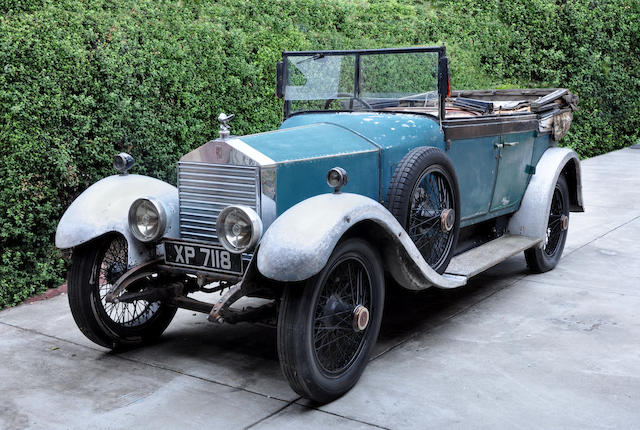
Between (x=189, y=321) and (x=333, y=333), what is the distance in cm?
162

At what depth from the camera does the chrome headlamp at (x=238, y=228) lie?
3.69 meters

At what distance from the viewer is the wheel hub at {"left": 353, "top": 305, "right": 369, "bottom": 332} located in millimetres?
3809

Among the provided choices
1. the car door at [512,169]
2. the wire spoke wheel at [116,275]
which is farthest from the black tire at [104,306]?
the car door at [512,169]

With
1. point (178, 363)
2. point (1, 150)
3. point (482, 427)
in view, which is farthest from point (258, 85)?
point (482, 427)

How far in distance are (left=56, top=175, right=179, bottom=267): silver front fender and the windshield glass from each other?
1.40m

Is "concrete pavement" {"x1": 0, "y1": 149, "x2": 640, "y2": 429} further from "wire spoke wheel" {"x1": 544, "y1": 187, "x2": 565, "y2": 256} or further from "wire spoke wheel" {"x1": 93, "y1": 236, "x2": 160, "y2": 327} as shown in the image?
"wire spoke wheel" {"x1": 544, "y1": 187, "x2": 565, "y2": 256}

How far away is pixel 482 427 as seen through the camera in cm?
341

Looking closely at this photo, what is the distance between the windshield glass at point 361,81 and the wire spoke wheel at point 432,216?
0.61 m

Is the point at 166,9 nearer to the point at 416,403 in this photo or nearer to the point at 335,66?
the point at 335,66

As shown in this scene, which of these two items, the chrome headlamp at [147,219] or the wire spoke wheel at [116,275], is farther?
the wire spoke wheel at [116,275]

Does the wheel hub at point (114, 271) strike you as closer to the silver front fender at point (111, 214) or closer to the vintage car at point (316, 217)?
the vintage car at point (316, 217)

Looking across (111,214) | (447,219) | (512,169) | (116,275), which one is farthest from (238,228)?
(512,169)

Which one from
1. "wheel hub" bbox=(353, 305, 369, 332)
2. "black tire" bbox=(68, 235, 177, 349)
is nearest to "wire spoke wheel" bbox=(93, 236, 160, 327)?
"black tire" bbox=(68, 235, 177, 349)

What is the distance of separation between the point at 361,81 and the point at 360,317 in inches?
79.7
